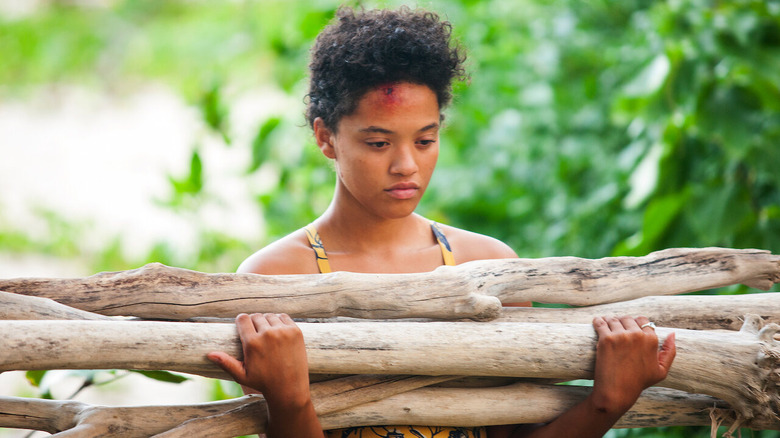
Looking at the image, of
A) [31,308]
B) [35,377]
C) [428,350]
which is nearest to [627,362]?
[428,350]

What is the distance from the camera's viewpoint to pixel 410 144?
1.33 metres

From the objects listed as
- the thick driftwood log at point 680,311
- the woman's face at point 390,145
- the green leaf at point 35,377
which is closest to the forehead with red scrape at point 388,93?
the woman's face at point 390,145

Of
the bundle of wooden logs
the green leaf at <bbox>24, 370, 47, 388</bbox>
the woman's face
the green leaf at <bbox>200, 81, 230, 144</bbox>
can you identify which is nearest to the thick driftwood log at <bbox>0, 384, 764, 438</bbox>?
the bundle of wooden logs

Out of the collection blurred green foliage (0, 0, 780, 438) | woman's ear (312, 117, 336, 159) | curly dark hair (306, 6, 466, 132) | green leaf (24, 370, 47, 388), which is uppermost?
blurred green foliage (0, 0, 780, 438)

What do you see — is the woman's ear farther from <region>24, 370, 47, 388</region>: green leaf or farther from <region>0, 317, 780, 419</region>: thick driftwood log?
<region>24, 370, 47, 388</region>: green leaf

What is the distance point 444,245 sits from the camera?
1529 millimetres

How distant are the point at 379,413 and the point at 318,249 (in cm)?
38

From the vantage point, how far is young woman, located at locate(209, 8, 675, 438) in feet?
3.63

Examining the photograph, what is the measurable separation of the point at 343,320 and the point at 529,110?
2.72 metres

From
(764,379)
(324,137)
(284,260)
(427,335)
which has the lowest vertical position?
(764,379)

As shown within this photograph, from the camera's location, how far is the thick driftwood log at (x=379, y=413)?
45.2 inches

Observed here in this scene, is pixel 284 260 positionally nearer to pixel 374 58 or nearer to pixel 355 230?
pixel 355 230

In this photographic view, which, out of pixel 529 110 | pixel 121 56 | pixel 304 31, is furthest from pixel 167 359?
pixel 121 56

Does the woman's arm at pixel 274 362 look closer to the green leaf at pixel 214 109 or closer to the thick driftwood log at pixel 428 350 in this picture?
the thick driftwood log at pixel 428 350
